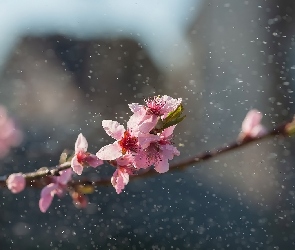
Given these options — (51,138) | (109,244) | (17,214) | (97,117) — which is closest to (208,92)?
(97,117)

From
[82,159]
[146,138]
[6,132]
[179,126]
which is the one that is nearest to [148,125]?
[146,138]

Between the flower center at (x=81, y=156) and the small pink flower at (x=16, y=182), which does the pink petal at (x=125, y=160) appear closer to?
the flower center at (x=81, y=156)

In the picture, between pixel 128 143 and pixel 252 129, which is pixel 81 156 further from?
pixel 252 129

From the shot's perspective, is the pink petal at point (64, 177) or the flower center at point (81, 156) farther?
the pink petal at point (64, 177)

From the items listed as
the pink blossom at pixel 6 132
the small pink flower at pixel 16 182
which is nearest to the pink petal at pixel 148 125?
the small pink flower at pixel 16 182

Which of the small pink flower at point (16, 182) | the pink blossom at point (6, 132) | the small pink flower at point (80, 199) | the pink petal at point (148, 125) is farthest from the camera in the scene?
the pink blossom at point (6, 132)

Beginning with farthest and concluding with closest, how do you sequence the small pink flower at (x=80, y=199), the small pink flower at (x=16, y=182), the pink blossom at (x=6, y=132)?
1. the pink blossom at (x=6, y=132)
2. the small pink flower at (x=80, y=199)
3. the small pink flower at (x=16, y=182)
